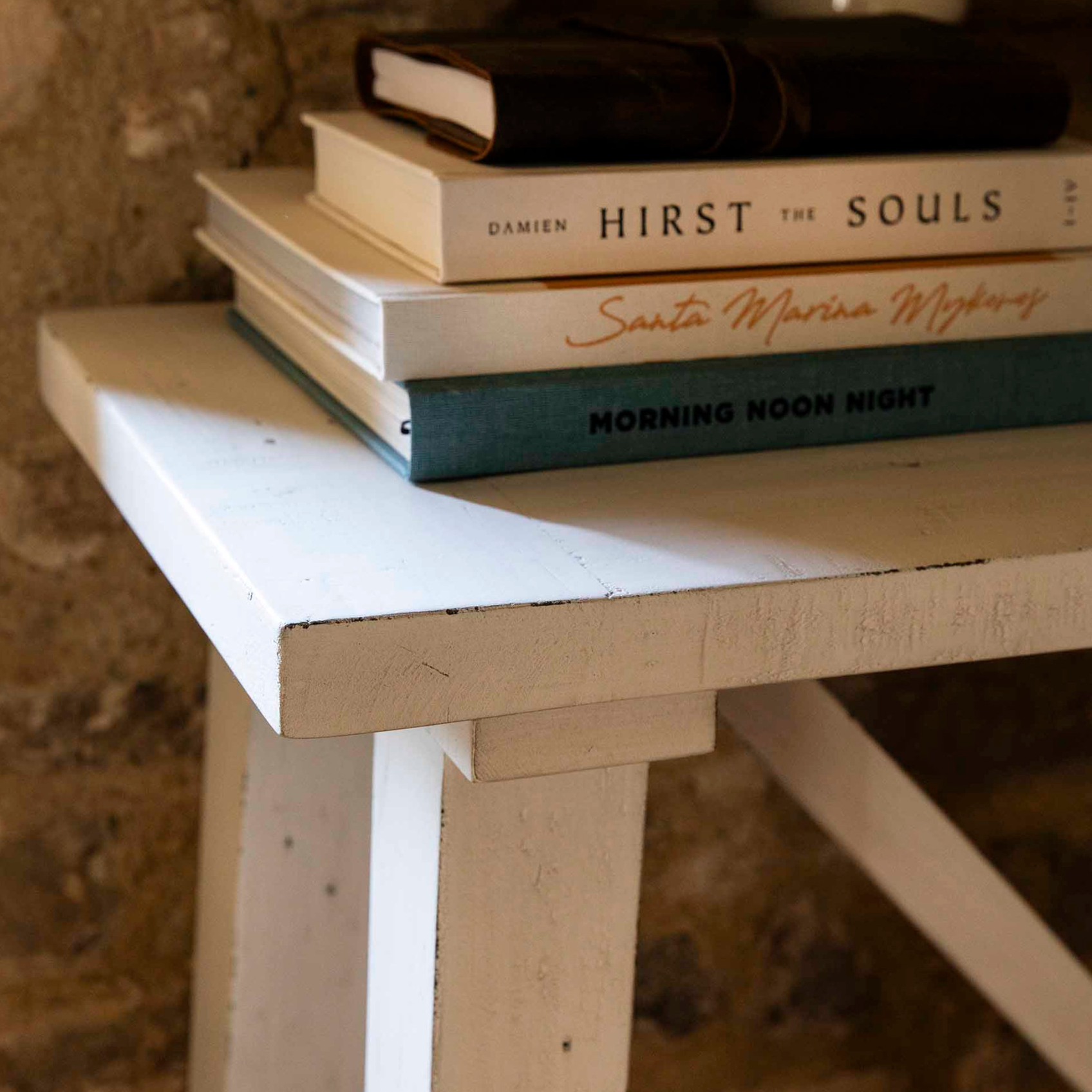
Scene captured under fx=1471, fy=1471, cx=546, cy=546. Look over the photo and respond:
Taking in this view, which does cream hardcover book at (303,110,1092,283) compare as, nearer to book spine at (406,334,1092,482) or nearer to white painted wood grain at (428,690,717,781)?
book spine at (406,334,1092,482)

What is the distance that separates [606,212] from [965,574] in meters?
0.20

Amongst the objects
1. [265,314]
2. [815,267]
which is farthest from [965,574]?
[265,314]

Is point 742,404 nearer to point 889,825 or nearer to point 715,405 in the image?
point 715,405

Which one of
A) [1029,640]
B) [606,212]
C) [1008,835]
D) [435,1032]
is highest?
[606,212]

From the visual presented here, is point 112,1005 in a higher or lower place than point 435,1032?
lower

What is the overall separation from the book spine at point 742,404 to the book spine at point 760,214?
0.14 ft

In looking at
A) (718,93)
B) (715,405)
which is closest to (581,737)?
(715,405)

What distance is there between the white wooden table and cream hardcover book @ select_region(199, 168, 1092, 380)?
0.15 ft

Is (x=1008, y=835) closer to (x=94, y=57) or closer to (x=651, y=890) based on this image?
(x=651, y=890)

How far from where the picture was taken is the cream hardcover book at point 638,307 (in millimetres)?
553

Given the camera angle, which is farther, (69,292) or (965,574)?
(69,292)

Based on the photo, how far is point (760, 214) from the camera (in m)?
0.60

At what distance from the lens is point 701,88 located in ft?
1.92

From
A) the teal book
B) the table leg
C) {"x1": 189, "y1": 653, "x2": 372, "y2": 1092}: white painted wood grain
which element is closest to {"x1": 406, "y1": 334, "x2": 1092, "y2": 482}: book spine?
the teal book
